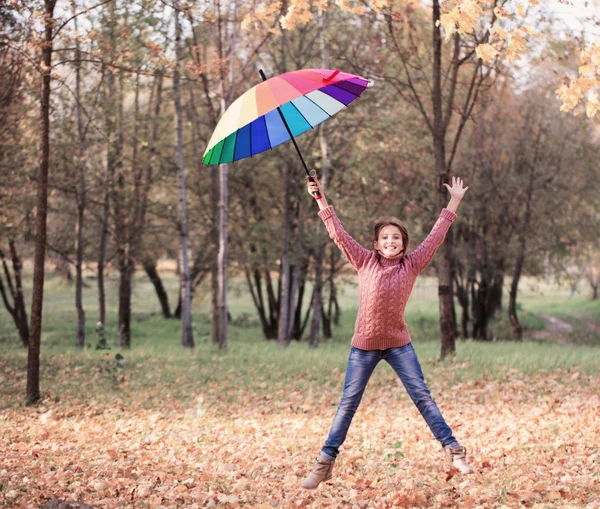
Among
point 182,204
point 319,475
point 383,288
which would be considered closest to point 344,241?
point 383,288

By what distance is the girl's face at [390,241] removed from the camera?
492cm

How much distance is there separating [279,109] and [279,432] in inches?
143

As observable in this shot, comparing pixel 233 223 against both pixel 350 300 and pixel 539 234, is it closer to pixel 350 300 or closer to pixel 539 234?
pixel 539 234

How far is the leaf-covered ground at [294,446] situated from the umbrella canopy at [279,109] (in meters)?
2.58

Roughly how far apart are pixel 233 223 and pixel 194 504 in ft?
52.0

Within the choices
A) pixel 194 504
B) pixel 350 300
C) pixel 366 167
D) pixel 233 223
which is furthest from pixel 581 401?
pixel 350 300

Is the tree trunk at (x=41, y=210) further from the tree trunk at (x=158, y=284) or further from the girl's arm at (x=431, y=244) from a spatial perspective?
the tree trunk at (x=158, y=284)

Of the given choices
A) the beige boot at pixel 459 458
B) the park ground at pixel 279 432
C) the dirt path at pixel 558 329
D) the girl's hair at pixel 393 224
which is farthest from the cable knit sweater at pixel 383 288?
the dirt path at pixel 558 329

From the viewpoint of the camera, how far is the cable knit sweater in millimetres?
4832

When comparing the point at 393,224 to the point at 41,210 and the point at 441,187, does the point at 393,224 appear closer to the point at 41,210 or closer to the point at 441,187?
the point at 41,210

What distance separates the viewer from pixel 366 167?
62.5ft

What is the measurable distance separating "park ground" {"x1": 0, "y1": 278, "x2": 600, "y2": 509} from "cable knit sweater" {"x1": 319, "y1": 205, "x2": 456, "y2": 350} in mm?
1078

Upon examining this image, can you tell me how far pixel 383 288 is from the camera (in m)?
4.83

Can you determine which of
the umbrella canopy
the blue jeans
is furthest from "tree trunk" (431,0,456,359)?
the blue jeans
